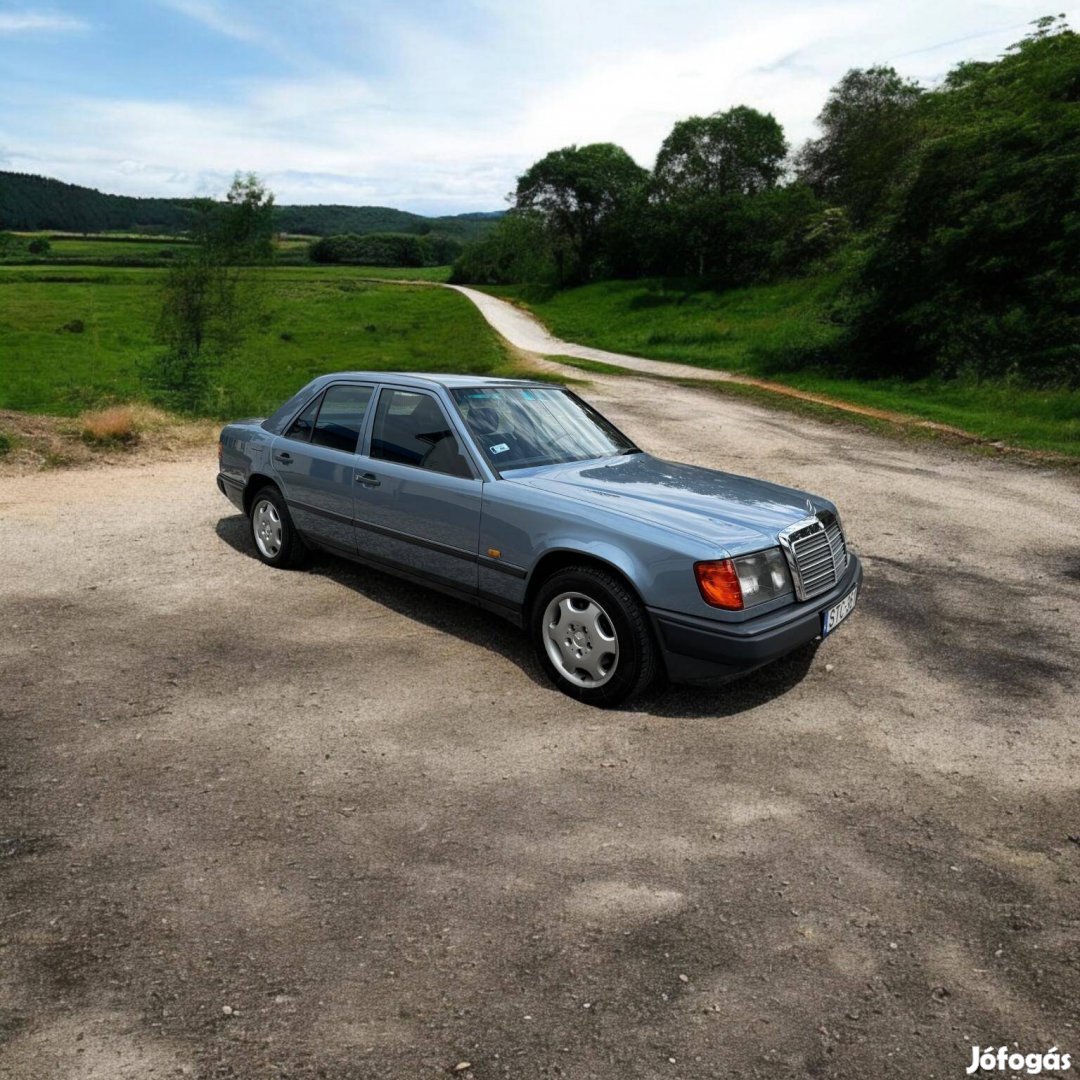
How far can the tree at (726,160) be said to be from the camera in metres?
52.8

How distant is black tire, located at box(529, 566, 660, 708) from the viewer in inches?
166

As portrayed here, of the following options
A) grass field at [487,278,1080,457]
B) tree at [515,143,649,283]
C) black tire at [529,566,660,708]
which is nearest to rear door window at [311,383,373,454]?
black tire at [529,566,660,708]

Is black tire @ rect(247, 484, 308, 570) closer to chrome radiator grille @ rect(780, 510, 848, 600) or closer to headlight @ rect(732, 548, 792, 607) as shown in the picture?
headlight @ rect(732, 548, 792, 607)

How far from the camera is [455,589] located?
5.14 m

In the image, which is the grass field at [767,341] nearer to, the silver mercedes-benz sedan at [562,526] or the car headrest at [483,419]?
the silver mercedes-benz sedan at [562,526]

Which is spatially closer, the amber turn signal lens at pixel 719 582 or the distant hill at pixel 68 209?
the amber turn signal lens at pixel 719 582

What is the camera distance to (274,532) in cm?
665

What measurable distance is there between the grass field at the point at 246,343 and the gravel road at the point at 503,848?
12.1m

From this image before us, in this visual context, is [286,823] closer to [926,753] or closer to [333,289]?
[926,753]

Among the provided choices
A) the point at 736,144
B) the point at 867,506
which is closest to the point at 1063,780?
the point at 867,506

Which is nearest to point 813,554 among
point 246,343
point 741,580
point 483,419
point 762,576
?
point 762,576

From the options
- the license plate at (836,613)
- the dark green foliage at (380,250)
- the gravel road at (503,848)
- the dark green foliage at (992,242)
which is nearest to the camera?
the gravel road at (503,848)

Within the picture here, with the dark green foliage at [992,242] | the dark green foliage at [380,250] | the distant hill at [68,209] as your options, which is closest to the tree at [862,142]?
the dark green foliage at [992,242]

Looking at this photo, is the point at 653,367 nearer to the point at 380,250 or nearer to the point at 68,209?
the point at 380,250
